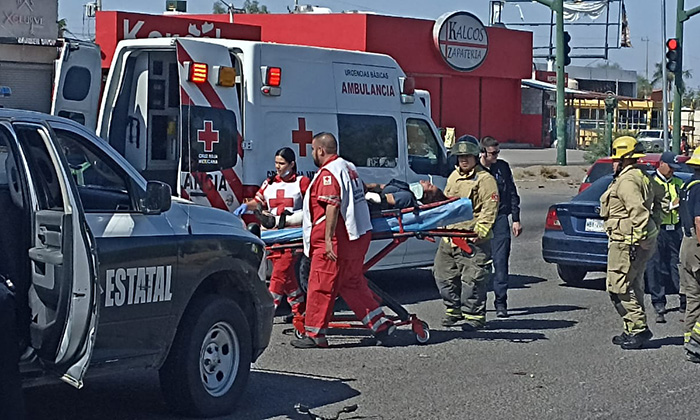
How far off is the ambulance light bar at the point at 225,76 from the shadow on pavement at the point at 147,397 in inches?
123

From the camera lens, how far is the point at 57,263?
591cm

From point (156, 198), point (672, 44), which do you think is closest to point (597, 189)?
point (156, 198)

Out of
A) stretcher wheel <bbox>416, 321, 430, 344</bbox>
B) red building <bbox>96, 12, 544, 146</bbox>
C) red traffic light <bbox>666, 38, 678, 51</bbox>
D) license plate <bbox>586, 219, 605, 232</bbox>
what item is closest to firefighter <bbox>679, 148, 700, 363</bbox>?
stretcher wheel <bbox>416, 321, 430, 344</bbox>

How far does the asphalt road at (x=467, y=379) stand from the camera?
757cm

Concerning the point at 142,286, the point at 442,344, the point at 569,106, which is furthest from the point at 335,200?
the point at 569,106

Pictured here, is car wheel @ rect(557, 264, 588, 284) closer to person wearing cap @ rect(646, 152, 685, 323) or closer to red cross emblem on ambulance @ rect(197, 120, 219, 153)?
person wearing cap @ rect(646, 152, 685, 323)

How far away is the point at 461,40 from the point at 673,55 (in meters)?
15.0

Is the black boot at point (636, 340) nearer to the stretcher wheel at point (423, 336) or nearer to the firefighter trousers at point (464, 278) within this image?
the firefighter trousers at point (464, 278)

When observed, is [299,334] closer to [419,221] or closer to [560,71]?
[419,221]

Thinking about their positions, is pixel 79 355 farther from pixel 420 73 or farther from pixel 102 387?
pixel 420 73

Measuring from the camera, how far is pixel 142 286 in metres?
6.59

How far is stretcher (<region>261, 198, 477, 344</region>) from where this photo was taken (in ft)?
32.3

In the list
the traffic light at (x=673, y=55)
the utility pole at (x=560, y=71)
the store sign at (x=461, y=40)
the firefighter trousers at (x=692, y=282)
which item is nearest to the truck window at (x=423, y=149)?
the firefighter trousers at (x=692, y=282)

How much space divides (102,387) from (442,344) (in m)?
3.19
